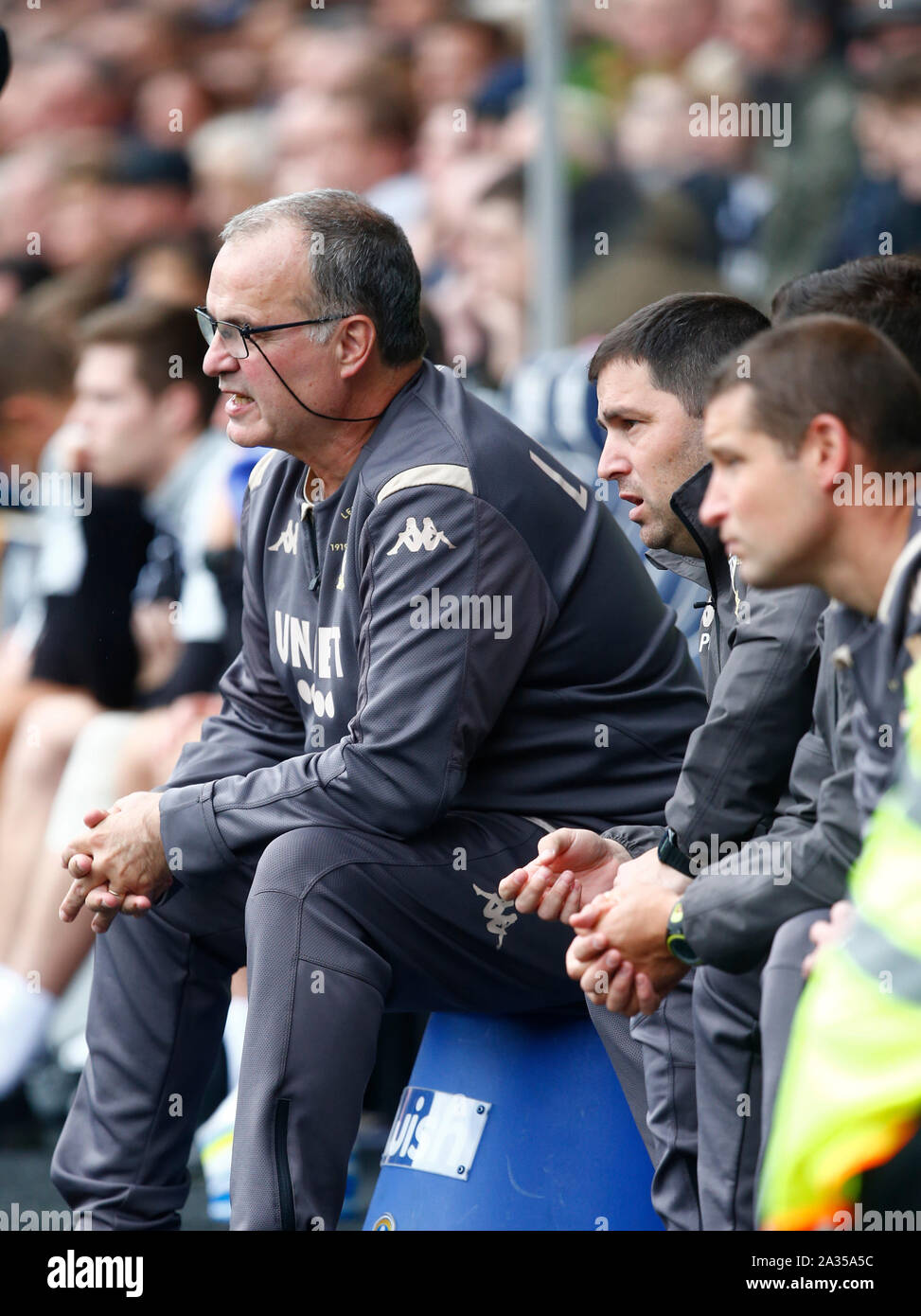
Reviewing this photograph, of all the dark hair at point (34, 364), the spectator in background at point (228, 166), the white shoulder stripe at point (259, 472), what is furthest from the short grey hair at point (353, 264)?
the spectator in background at point (228, 166)

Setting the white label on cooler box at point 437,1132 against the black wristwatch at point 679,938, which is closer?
the black wristwatch at point 679,938

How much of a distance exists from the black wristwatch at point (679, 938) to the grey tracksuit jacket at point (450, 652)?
1.32ft

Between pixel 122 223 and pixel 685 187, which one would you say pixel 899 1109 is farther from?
pixel 122 223

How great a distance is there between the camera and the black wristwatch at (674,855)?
238 centimetres

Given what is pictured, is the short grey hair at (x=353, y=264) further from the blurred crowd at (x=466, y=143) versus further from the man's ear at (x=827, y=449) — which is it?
the blurred crowd at (x=466, y=143)

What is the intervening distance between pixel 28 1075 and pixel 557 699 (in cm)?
215

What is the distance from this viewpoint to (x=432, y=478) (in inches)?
104

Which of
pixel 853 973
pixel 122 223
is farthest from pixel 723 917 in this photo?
pixel 122 223

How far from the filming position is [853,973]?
1714 mm

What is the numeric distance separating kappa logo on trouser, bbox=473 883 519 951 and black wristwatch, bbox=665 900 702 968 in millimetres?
351

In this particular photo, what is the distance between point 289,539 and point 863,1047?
1.49 metres

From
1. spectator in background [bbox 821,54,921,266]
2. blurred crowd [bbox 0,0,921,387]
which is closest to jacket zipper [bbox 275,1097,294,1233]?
blurred crowd [bbox 0,0,921,387]

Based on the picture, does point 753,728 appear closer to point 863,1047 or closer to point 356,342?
point 863,1047

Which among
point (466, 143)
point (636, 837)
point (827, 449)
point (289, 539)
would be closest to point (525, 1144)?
point (636, 837)
